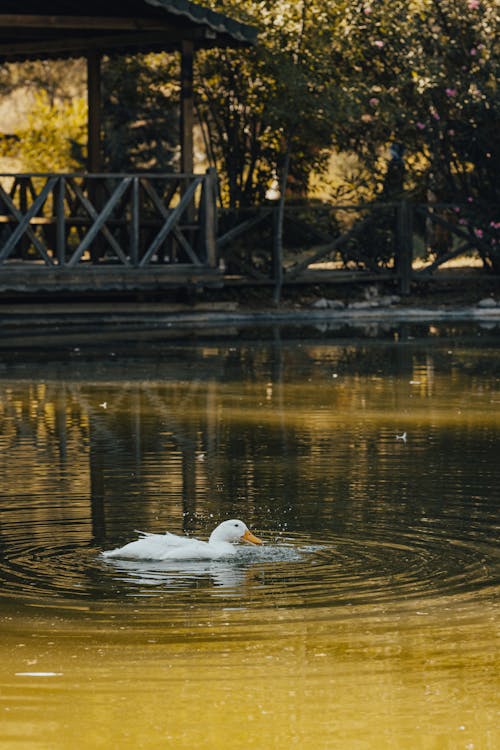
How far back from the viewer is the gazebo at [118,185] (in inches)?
901

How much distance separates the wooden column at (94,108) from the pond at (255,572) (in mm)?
9665

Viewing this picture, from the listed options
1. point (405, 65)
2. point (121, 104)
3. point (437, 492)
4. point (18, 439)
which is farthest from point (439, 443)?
point (121, 104)

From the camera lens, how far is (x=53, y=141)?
3566cm

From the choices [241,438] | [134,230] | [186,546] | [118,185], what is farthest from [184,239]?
[186,546]

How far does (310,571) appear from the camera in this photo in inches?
324

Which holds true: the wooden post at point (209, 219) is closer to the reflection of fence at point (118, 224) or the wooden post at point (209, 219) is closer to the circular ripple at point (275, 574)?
the reflection of fence at point (118, 224)

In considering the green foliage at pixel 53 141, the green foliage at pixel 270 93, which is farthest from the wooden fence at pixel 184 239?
the green foliage at pixel 53 141

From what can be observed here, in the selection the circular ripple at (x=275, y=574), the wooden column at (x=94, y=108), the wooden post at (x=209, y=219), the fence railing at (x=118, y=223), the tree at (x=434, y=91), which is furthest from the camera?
the tree at (x=434, y=91)

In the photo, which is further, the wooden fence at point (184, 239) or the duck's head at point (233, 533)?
the wooden fence at point (184, 239)

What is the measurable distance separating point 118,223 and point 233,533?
17465mm

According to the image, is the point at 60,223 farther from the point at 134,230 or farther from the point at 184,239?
the point at 184,239

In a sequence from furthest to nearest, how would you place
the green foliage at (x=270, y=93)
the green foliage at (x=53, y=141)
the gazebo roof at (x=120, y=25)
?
1. the green foliage at (x=53, y=141)
2. the green foliage at (x=270, y=93)
3. the gazebo roof at (x=120, y=25)

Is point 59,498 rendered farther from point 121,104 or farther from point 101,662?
point 121,104

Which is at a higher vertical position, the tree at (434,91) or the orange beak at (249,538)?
the tree at (434,91)
